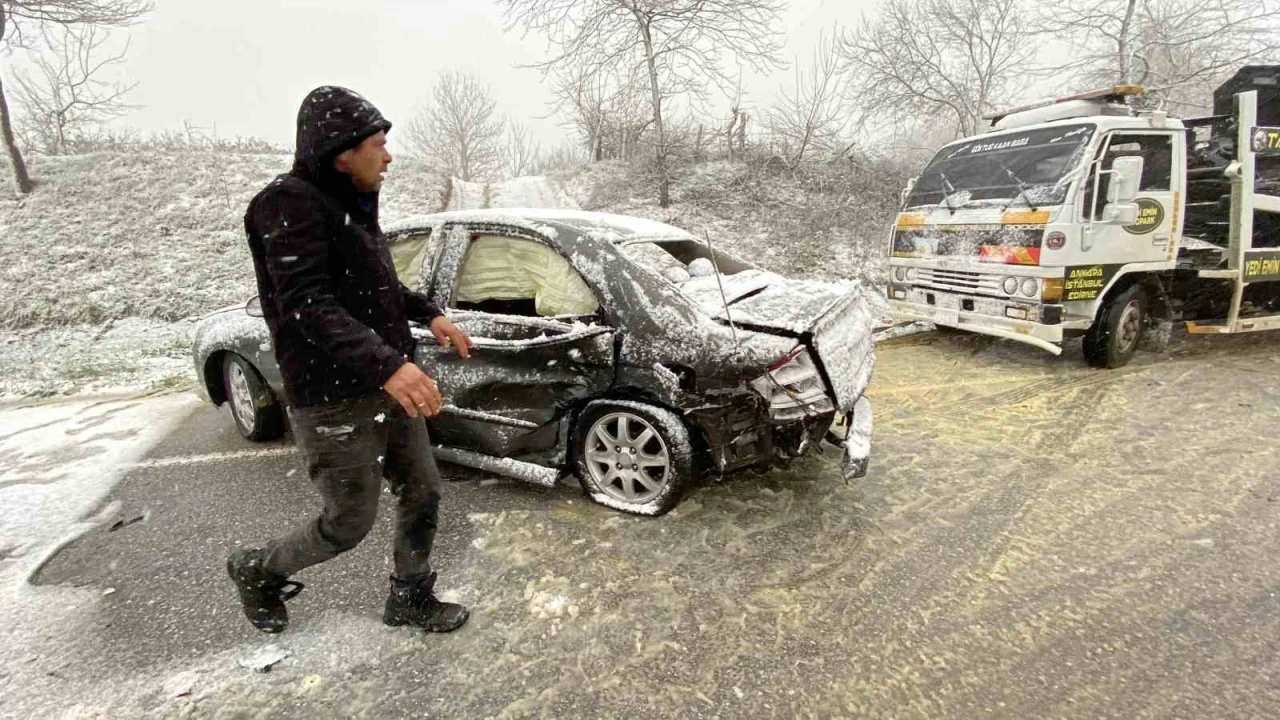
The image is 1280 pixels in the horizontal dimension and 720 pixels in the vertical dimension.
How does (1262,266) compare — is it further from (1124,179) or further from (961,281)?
(961,281)

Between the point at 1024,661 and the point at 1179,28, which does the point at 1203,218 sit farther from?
the point at 1179,28

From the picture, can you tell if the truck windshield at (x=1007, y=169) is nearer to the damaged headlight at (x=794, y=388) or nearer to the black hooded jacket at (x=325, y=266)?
the damaged headlight at (x=794, y=388)

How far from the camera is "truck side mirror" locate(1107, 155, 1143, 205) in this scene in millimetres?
5160

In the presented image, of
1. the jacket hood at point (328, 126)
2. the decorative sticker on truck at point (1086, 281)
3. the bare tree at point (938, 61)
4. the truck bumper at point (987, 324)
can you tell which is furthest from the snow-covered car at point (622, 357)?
the bare tree at point (938, 61)

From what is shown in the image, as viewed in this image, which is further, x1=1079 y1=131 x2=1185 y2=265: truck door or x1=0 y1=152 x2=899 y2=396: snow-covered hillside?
x1=0 y1=152 x2=899 y2=396: snow-covered hillside

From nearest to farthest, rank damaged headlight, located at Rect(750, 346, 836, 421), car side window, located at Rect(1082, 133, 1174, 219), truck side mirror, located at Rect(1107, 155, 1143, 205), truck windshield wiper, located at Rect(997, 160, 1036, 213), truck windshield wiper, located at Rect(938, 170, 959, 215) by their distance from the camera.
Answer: damaged headlight, located at Rect(750, 346, 836, 421) → truck side mirror, located at Rect(1107, 155, 1143, 205) → truck windshield wiper, located at Rect(997, 160, 1036, 213) → car side window, located at Rect(1082, 133, 1174, 219) → truck windshield wiper, located at Rect(938, 170, 959, 215)

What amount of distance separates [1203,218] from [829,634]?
693 cm

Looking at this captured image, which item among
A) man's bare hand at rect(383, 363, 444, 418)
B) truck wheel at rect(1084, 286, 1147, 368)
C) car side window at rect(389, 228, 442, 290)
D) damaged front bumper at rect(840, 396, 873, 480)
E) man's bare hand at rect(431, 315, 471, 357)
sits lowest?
damaged front bumper at rect(840, 396, 873, 480)

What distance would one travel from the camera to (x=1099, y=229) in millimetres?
5340

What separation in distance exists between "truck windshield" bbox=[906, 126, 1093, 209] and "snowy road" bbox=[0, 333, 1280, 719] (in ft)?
7.92

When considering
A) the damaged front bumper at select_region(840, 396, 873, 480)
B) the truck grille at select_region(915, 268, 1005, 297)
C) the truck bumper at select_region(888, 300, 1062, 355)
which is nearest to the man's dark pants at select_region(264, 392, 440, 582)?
the damaged front bumper at select_region(840, 396, 873, 480)

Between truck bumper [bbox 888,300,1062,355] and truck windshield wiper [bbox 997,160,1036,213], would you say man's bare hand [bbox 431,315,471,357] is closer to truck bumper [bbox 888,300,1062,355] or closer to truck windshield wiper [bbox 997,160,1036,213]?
truck bumper [bbox 888,300,1062,355]

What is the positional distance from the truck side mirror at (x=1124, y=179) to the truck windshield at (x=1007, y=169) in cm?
29

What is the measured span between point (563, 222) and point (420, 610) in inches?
79.2
